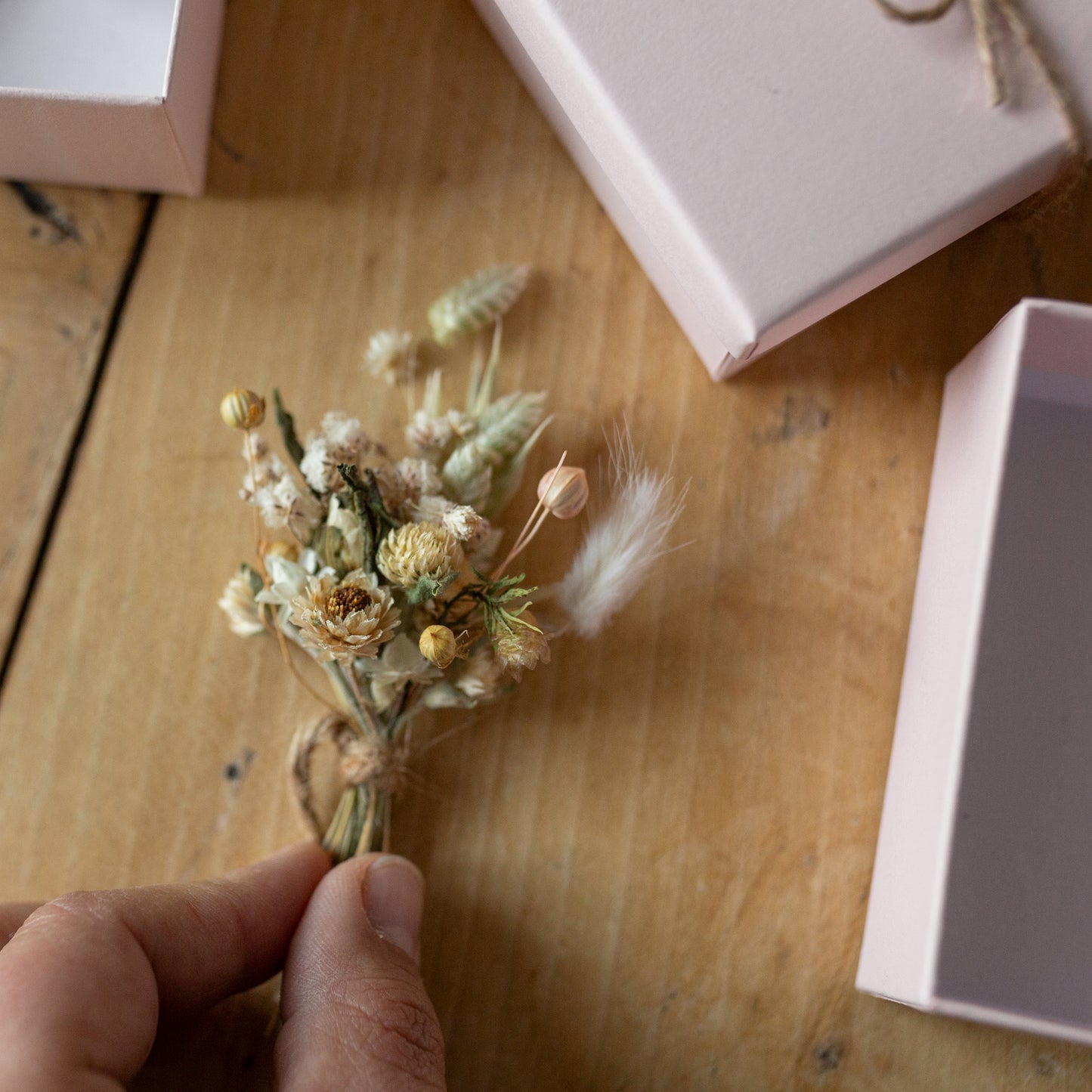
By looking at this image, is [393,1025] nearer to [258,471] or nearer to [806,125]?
[258,471]

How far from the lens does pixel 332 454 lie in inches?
24.2

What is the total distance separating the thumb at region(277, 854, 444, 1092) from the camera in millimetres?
532

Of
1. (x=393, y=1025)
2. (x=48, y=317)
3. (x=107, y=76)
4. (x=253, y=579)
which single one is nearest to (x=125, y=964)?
(x=393, y=1025)

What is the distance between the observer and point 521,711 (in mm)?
741

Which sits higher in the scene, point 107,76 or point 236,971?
point 107,76

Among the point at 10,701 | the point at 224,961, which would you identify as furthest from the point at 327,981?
the point at 10,701

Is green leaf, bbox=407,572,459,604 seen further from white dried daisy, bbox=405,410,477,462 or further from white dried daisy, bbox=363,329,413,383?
white dried daisy, bbox=363,329,413,383

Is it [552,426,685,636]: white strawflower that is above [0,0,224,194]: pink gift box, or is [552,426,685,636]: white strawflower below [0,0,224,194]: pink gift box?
below

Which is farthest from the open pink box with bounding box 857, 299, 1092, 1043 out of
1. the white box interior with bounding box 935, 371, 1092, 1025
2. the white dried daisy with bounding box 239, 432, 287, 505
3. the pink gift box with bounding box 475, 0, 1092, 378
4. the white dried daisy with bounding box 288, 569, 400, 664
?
the white dried daisy with bounding box 239, 432, 287, 505

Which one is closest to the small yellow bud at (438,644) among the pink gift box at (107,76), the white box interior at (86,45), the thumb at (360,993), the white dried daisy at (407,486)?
the white dried daisy at (407,486)

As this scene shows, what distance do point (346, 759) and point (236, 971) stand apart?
16 centimetres

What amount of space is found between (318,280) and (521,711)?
1.30 ft

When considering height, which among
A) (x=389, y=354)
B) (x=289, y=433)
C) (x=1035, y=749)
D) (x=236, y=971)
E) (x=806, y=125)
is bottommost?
(x=236, y=971)

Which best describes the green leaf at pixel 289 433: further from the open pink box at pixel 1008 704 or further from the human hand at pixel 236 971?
the open pink box at pixel 1008 704
